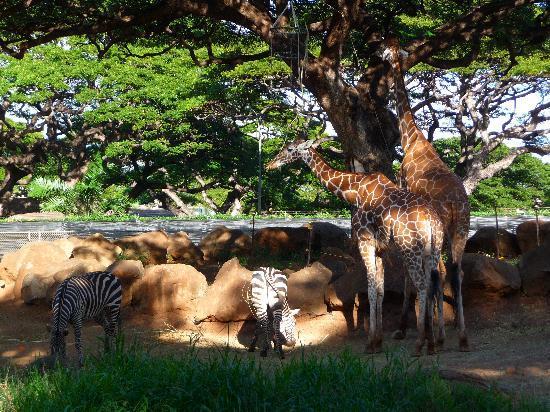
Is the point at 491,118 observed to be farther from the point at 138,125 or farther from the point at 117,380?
the point at 117,380

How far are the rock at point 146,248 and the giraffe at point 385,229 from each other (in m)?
6.55

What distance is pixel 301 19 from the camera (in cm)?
1609

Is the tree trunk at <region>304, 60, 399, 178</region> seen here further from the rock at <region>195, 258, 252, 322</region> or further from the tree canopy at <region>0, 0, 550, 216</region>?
the rock at <region>195, 258, 252, 322</region>

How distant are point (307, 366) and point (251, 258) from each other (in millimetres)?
10518

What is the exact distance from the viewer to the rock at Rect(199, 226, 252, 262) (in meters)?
17.6

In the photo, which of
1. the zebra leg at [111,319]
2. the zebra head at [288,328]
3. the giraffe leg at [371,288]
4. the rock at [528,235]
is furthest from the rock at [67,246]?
the rock at [528,235]

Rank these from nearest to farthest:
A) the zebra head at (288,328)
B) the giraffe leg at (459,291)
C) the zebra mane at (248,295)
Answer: the giraffe leg at (459,291)
the zebra head at (288,328)
the zebra mane at (248,295)

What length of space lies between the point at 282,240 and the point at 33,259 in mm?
5827

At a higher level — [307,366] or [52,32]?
[52,32]

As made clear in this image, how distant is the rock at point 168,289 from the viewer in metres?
13.3

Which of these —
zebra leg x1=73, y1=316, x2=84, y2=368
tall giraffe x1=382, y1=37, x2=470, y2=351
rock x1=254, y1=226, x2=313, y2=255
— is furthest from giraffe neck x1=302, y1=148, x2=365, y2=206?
rock x1=254, y1=226, x2=313, y2=255

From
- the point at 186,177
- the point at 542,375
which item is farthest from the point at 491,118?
the point at 542,375

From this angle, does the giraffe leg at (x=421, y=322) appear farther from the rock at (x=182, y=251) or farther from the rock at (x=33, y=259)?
the rock at (x=33, y=259)

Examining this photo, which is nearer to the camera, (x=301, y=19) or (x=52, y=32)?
(x=52, y=32)
